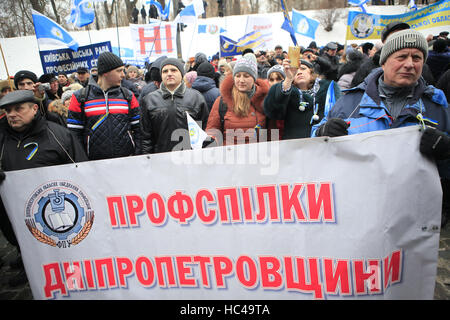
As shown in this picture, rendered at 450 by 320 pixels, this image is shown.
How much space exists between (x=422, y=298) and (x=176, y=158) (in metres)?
1.66

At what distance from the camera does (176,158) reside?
1.96 meters

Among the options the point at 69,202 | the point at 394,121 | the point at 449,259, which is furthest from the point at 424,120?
the point at 69,202

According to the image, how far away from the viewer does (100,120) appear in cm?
320

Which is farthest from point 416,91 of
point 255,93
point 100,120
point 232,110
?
point 100,120

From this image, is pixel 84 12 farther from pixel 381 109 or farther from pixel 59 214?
pixel 381 109

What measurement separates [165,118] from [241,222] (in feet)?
5.90

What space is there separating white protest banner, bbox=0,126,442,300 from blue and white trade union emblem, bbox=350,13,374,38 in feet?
22.6

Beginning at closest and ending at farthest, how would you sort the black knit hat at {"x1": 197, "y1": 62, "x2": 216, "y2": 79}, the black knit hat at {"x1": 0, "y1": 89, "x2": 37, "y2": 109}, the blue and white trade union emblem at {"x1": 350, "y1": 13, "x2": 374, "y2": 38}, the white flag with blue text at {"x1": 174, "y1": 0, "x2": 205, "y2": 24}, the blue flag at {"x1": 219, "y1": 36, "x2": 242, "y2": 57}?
the black knit hat at {"x1": 0, "y1": 89, "x2": 37, "y2": 109} → the black knit hat at {"x1": 197, "y1": 62, "x2": 216, "y2": 79} → the blue and white trade union emblem at {"x1": 350, "y1": 13, "x2": 374, "y2": 38} → the white flag with blue text at {"x1": 174, "y1": 0, "x2": 205, "y2": 24} → the blue flag at {"x1": 219, "y1": 36, "x2": 242, "y2": 57}

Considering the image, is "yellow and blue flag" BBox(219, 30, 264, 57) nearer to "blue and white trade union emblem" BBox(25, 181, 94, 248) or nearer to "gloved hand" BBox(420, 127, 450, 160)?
"blue and white trade union emblem" BBox(25, 181, 94, 248)

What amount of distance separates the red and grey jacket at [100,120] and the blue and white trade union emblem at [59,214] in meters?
1.15

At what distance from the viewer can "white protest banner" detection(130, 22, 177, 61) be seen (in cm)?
765

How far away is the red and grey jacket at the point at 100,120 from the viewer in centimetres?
320

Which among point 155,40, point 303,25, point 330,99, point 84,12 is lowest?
point 330,99

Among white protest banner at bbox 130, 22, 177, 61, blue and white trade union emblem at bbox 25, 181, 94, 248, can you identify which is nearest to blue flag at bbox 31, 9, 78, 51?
white protest banner at bbox 130, 22, 177, 61
